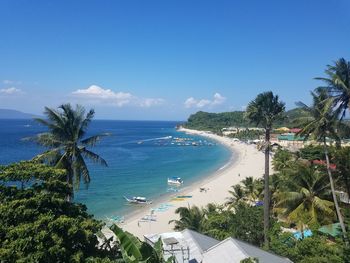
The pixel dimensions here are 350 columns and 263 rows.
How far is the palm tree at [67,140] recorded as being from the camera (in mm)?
→ 15844

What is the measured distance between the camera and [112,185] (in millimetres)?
53656

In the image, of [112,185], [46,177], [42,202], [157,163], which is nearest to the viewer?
[42,202]

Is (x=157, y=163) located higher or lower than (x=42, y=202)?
lower

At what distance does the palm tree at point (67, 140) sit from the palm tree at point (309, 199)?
13315 millimetres

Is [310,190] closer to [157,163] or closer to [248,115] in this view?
[248,115]

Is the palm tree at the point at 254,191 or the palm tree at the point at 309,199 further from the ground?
the palm tree at the point at 309,199

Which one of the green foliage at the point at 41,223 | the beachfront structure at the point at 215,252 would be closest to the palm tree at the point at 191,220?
the beachfront structure at the point at 215,252

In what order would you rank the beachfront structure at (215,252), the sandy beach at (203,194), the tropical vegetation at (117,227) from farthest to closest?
1. the sandy beach at (203,194)
2. the beachfront structure at (215,252)
3. the tropical vegetation at (117,227)

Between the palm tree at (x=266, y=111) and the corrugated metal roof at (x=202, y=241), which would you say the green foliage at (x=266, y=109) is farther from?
the corrugated metal roof at (x=202, y=241)

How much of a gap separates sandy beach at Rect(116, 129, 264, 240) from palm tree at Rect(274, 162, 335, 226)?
14031 mm

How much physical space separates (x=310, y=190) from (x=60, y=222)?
17.9m

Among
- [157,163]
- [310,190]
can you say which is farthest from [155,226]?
[157,163]

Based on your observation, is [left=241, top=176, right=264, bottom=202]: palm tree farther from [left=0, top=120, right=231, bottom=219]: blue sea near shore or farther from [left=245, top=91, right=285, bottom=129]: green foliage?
[left=245, top=91, right=285, bottom=129]: green foliage

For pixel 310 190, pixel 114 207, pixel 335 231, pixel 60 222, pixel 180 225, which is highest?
pixel 60 222
